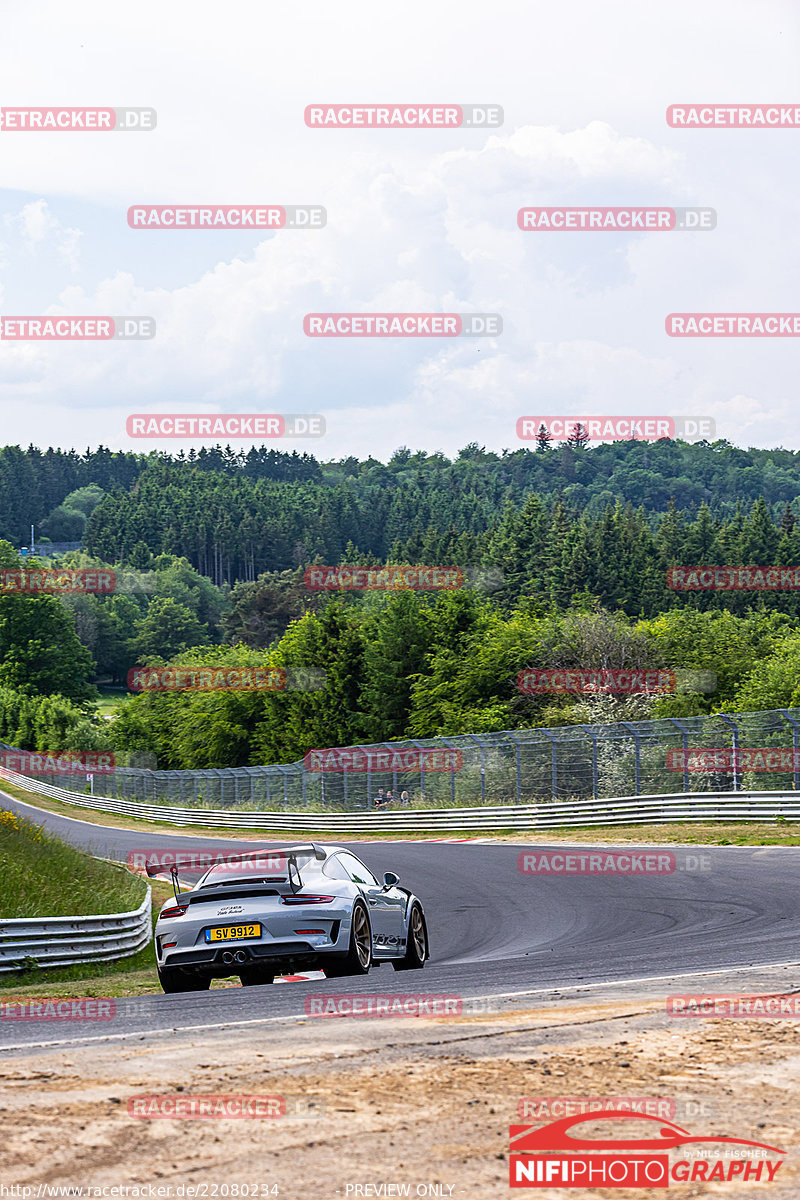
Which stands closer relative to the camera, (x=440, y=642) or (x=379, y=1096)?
(x=379, y=1096)

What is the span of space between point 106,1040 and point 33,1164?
2533 millimetres

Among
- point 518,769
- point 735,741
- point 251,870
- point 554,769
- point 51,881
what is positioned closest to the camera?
point 251,870

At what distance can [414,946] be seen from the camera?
12.2 meters

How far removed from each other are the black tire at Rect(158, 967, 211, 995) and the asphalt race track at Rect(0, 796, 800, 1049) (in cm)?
53

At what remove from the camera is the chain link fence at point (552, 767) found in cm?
2686

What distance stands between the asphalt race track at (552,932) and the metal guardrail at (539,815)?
3378 mm

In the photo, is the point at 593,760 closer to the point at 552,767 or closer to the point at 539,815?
the point at 552,767

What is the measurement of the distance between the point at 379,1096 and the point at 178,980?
5816 millimetres

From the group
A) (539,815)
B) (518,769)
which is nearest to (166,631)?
(518,769)

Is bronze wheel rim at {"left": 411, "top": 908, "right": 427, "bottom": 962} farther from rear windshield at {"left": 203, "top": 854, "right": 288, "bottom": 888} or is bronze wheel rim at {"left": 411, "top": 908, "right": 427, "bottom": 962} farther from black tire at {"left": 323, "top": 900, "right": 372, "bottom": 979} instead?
rear windshield at {"left": 203, "top": 854, "right": 288, "bottom": 888}

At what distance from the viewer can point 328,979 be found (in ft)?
33.5

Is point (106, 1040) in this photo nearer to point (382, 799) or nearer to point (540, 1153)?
point (540, 1153)

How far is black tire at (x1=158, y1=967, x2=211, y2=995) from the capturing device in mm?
10430

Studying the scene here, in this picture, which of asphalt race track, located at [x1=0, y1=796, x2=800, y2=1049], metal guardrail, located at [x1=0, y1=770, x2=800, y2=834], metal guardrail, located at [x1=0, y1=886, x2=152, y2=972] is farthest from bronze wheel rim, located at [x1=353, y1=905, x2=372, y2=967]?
metal guardrail, located at [x1=0, y1=770, x2=800, y2=834]
